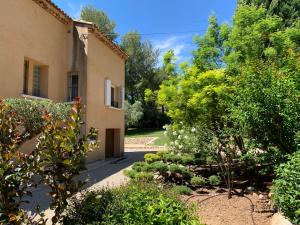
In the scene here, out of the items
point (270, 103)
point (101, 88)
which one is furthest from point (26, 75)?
point (270, 103)

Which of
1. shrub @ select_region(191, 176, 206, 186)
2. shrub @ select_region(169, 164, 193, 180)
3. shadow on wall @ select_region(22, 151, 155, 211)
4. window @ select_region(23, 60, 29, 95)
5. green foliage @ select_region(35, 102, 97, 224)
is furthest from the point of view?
window @ select_region(23, 60, 29, 95)

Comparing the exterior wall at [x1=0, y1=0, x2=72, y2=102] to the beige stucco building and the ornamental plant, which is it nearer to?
the beige stucco building

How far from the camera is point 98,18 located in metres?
41.1

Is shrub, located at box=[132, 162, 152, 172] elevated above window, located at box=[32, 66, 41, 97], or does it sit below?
below

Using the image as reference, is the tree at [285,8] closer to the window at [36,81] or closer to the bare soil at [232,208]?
the window at [36,81]

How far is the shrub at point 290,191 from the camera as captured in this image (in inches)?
214

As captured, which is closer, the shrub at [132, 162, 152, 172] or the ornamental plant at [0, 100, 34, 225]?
the ornamental plant at [0, 100, 34, 225]

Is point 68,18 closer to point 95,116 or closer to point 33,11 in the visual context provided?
point 33,11

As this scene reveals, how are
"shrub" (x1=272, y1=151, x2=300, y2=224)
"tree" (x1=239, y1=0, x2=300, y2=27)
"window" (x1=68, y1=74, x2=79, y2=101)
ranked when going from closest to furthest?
"shrub" (x1=272, y1=151, x2=300, y2=224) < "window" (x1=68, y1=74, x2=79, y2=101) < "tree" (x1=239, y1=0, x2=300, y2=27)

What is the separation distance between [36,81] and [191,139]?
6682mm

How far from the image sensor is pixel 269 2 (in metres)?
17.8

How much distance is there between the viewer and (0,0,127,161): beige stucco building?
11.1 m

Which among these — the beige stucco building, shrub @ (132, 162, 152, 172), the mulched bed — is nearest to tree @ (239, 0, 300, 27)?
the beige stucco building

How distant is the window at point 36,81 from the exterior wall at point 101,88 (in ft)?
7.52
